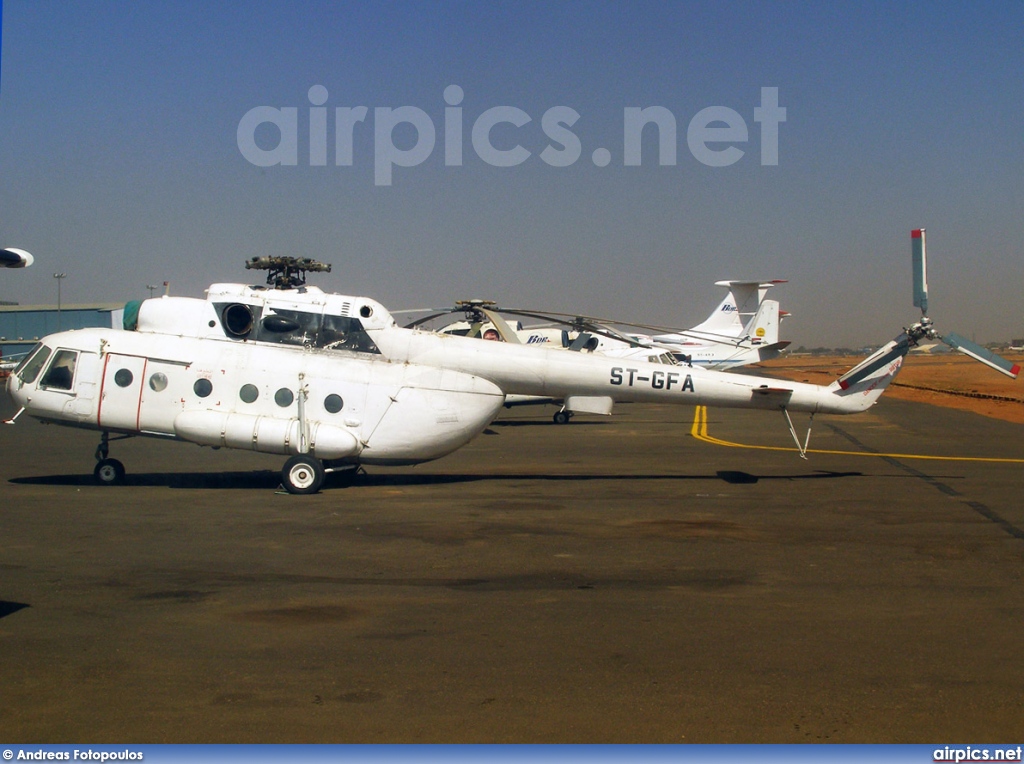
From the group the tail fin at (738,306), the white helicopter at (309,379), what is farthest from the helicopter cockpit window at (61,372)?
the tail fin at (738,306)

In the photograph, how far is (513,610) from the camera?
7.86 m

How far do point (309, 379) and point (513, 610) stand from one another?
314 inches

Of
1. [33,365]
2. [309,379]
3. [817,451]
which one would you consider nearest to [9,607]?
[309,379]

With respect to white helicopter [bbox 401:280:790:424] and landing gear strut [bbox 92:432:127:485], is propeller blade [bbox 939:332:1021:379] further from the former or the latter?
landing gear strut [bbox 92:432:127:485]

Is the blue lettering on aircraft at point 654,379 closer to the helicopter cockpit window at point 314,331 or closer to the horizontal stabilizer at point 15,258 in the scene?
the helicopter cockpit window at point 314,331

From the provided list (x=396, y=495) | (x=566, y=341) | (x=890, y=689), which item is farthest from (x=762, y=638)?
(x=566, y=341)

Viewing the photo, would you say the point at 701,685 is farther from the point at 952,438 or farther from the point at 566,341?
the point at 566,341

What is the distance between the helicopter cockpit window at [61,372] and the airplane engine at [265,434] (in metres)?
2.11

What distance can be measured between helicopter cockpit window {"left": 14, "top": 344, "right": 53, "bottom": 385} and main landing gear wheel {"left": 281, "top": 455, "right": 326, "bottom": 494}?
462 cm

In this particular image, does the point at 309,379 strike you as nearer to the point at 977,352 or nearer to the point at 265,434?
the point at 265,434

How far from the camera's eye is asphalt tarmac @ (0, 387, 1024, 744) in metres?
5.47

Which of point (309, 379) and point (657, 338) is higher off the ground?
point (657, 338)

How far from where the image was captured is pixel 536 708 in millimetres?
5594

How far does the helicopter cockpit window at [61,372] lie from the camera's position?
49.4 ft
